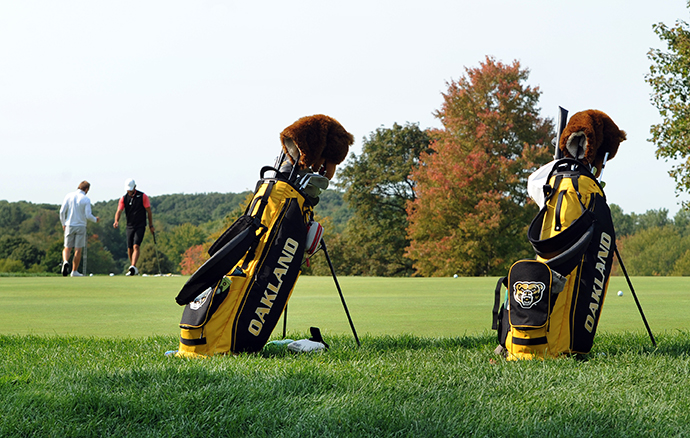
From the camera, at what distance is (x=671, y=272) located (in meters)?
45.5

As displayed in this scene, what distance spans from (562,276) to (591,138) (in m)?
1.01

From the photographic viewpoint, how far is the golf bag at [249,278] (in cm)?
367

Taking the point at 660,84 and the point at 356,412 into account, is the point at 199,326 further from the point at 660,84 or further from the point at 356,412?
the point at 660,84

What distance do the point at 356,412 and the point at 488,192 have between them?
25.6 meters

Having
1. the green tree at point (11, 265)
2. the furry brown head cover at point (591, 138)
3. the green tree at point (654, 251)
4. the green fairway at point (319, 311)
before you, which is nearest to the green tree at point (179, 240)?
the green tree at point (11, 265)

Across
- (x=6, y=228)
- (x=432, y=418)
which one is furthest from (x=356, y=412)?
(x=6, y=228)

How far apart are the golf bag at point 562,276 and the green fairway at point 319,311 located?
3.95 ft

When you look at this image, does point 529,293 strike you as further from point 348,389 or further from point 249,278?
point 249,278

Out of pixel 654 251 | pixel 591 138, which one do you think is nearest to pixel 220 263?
pixel 591 138

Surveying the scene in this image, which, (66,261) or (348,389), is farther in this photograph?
(66,261)

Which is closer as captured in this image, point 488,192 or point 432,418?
point 432,418

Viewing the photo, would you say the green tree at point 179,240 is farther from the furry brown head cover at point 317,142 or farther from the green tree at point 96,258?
the furry brown head cover at point 317,142

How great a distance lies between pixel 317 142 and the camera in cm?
416

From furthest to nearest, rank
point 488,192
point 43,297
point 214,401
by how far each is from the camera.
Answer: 1. point 488,192
2. point 43,297
3. point 214,401
